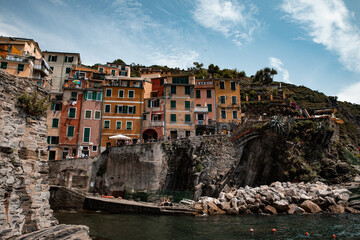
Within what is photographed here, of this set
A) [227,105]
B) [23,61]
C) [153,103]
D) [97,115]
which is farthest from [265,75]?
[23,61]

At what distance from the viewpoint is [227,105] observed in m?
37.2

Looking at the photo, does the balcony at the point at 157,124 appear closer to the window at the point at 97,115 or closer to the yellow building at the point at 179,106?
the yellow building at the point at 179,106

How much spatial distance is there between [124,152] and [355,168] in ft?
103

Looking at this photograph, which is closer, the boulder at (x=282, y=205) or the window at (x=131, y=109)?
the boulder at (x=282, y=205)

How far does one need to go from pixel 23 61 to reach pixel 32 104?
3461cm

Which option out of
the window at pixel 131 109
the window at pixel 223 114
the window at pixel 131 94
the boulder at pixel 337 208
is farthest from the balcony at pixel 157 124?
the boulder at pixel 337 208

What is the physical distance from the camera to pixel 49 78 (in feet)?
136

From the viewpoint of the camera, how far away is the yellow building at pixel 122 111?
35.0 meters

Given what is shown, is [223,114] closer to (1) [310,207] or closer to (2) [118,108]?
(2) [118,108]

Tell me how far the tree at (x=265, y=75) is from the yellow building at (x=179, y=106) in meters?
26.3

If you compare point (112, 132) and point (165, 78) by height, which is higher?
point (165, 78)

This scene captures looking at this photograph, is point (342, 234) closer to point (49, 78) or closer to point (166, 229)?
point (166, 229)

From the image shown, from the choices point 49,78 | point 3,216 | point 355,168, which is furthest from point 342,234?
point 49,78

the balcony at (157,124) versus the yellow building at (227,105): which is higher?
the yellow building at (227,105)
